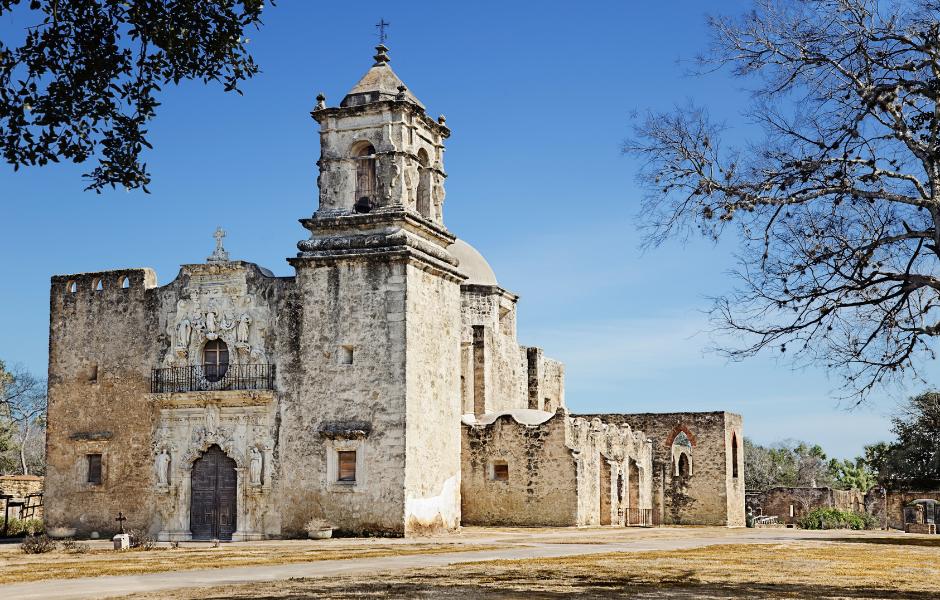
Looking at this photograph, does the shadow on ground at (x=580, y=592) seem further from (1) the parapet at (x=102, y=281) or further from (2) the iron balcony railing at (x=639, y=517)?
(2) the iron balcony railing at (x=639, y=517)

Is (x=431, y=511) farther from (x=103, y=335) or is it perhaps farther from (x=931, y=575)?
(x=931, y=575)

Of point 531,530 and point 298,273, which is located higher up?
point 298,273

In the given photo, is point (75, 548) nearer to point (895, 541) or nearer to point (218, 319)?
point (218, 319)

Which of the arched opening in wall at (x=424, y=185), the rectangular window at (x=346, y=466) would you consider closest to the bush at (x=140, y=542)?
the rectangular window at (x=346, y=466)

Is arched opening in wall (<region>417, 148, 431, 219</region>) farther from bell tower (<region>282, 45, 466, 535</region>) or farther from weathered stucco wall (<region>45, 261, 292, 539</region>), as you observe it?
weathered stucco wall (<region>45, 261, 292, 539</region>)

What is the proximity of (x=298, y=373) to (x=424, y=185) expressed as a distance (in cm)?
566

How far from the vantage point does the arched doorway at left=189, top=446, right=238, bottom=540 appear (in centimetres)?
2723

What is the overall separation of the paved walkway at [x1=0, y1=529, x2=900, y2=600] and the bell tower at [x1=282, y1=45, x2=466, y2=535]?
100 inches

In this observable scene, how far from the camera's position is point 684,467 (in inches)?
1612

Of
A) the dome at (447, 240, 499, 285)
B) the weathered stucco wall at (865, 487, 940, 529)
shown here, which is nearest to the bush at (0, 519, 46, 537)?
the dome at (447, 240, 499, 285)

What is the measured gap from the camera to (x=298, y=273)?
27.2m

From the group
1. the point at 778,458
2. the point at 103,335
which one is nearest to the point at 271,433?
the point at 103,335

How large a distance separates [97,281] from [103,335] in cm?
144

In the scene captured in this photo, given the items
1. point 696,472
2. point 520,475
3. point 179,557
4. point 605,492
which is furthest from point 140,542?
point 696,472
